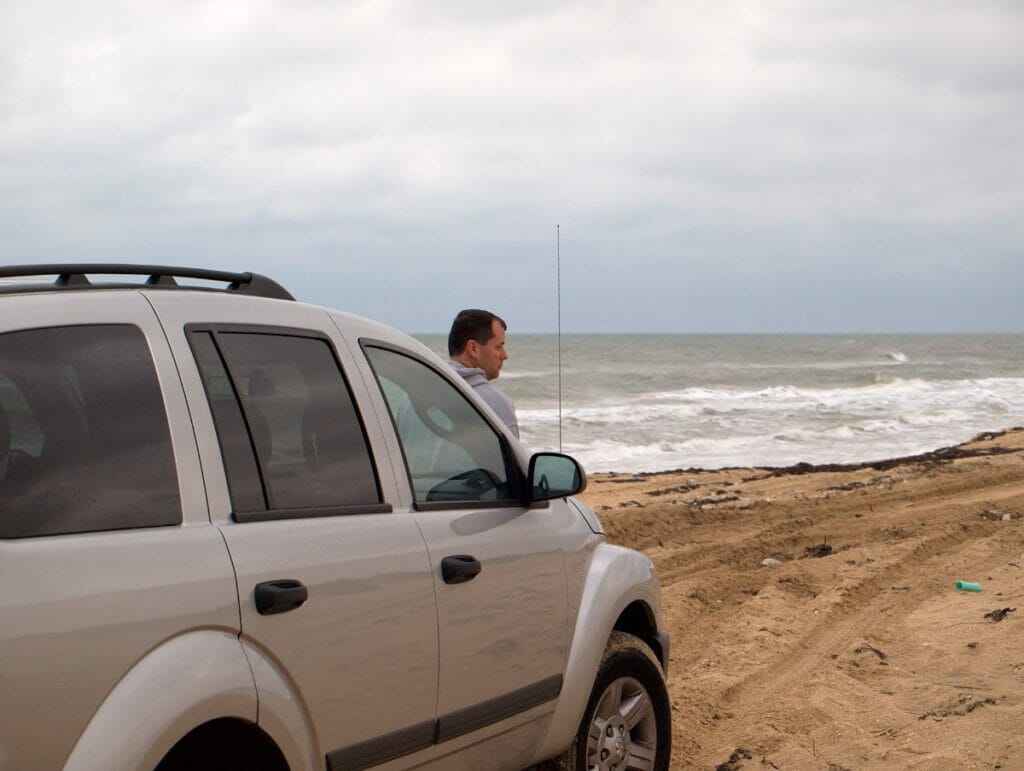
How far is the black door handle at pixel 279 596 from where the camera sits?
111 inches

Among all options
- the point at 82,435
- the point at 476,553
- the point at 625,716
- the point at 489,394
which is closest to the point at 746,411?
the point at 489,394

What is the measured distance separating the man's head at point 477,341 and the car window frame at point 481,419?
8.25 feet

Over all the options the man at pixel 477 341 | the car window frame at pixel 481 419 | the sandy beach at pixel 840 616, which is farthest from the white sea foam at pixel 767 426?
the car window frame at pixel 481 419

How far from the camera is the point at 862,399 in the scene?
37938mm

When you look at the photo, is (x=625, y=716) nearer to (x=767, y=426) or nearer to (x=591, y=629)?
(x=591, y=629)

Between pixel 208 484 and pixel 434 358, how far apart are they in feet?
4.12

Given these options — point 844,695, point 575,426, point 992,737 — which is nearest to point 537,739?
point 992,737

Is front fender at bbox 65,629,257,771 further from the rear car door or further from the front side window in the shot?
the front side window

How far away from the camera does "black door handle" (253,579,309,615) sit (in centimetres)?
282

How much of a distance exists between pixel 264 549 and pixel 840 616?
6238 millimetres

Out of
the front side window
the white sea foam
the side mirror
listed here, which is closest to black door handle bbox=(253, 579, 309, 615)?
the front side window

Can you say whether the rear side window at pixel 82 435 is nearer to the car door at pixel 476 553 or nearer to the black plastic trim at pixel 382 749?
the black plastic trim at pixel 382 749

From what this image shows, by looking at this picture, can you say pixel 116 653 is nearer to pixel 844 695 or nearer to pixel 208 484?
pixel 208 484

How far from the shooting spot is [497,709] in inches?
147
